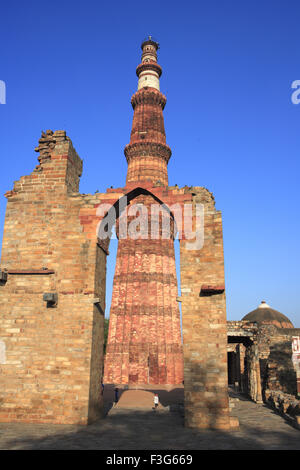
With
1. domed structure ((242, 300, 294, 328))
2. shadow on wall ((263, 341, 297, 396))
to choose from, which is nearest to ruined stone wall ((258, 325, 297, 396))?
shadow on wall ((263, 341, 297, 396))

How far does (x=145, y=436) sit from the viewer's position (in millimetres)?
8359

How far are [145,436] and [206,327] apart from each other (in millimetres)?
3111

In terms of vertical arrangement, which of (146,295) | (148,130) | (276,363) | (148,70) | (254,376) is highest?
(148,70)

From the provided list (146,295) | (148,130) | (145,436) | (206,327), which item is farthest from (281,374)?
(148,130)

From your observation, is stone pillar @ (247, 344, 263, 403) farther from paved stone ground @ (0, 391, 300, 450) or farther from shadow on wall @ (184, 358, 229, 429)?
shadow on wall @ (184, 358, 229, 429)

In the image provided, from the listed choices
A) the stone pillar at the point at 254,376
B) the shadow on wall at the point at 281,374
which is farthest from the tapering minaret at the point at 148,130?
the shadow on wall at the point at 281,374

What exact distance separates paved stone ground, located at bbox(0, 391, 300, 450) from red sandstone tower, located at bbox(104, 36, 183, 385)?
1161 centimetres

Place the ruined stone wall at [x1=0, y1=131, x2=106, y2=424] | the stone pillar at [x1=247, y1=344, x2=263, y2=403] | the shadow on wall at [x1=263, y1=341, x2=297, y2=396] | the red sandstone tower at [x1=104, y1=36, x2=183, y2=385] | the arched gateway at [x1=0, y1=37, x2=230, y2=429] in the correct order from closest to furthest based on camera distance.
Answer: the arched gateway at [x1=0, y1=37, x2=230, y2=429], the ruined stone wall at [x1=0, y1=131, x2=106, y2=424], the stone pillar at [x1=247, y1=344, x2=263, y2=403], the shadow on wall at [x1=263, y1=341, x2=297, y2=396], the red sandstone tower at [x1=104, y1=36, x2=183, y2=385]

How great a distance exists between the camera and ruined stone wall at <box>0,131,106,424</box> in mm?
9805

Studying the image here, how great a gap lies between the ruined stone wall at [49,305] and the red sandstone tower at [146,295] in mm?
9873

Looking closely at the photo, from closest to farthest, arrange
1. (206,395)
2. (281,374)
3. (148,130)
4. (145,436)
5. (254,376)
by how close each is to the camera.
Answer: (145,436) → (206,395) → (254,376) → (281,374) → (148,130)

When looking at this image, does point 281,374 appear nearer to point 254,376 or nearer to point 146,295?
point 254,376

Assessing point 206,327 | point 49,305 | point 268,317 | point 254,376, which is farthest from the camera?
point 268,317

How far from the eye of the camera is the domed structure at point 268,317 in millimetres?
32719
